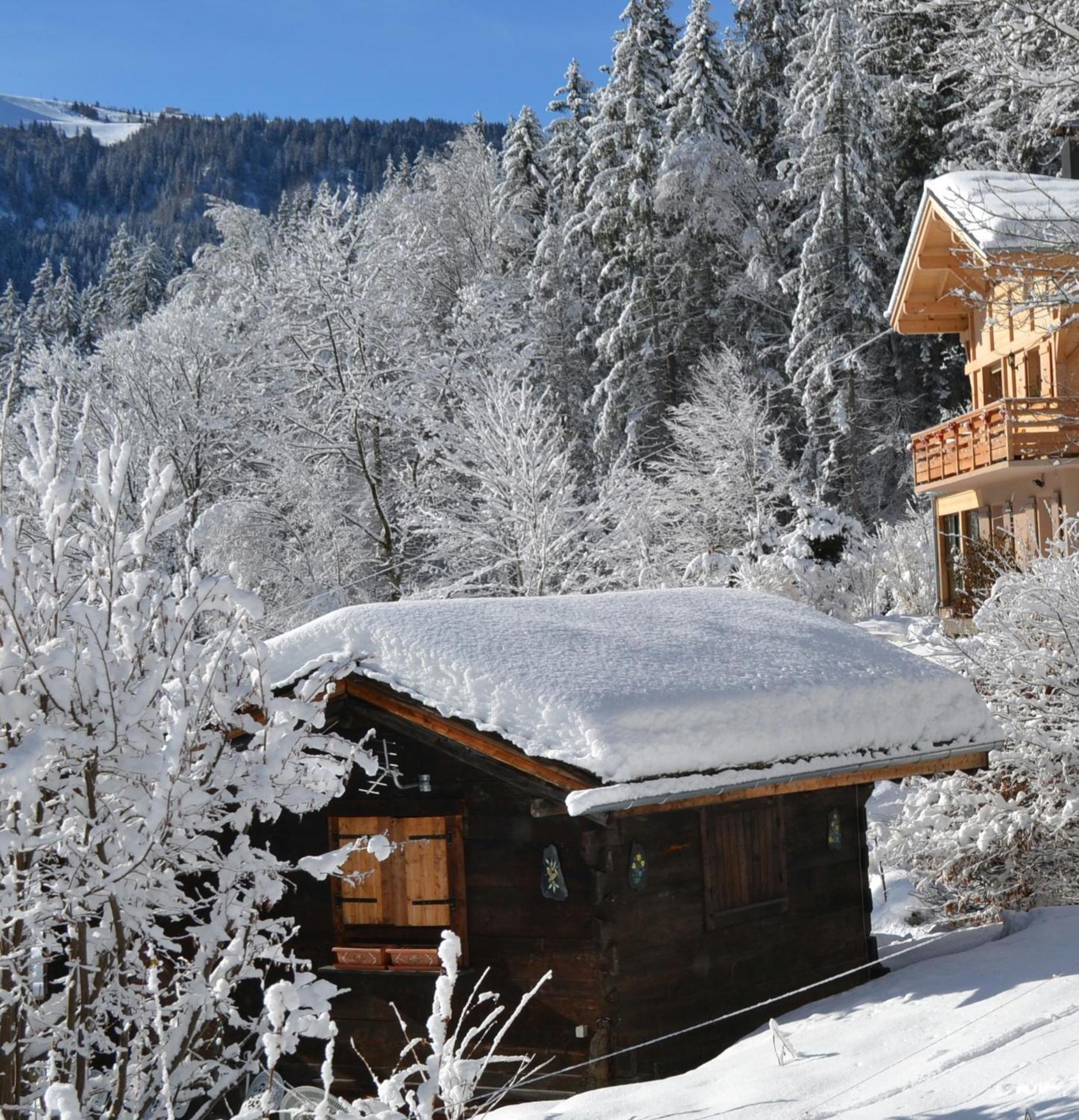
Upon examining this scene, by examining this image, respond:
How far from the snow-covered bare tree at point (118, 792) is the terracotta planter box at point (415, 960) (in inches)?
178

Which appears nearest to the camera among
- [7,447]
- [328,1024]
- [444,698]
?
[328,1024]

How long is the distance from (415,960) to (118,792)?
5.65 meters

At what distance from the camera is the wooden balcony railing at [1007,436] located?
75.2ft

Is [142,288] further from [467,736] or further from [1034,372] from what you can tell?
[467,736]

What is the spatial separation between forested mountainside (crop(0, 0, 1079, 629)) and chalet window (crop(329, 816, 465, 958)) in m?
11.7

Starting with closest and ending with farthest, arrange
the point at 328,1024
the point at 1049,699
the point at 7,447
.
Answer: the point at 328,1024, the point at 7,447, the point at 1049,699

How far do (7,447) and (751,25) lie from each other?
136 feet

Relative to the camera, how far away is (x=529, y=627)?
11586 millimetres

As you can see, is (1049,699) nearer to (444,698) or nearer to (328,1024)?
(444,698)

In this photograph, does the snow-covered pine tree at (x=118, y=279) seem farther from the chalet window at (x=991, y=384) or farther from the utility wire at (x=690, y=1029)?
the utility wire at (x=690, y=1029)

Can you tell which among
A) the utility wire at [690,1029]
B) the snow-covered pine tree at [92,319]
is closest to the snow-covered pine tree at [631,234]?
the utility wire at [690,1029]

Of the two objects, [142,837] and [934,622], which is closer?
[142,837]

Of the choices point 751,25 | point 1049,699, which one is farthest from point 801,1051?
point 751,25

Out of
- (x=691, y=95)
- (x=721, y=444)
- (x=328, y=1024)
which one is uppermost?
(x=691, y=95)
